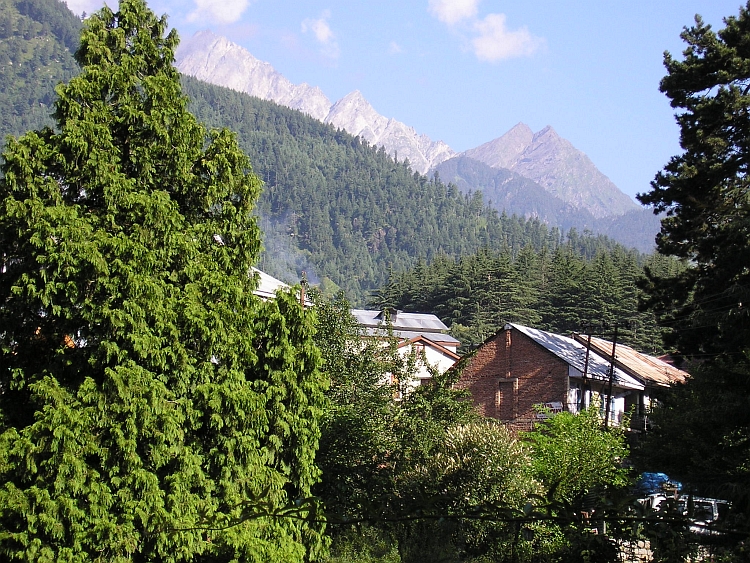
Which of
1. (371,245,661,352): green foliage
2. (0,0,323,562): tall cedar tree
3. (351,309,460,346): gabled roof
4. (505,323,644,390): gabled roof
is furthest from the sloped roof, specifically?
(351,309,460,346): gabled roof

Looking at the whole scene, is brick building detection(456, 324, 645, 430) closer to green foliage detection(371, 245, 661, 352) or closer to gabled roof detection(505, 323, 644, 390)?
gabled roof detection(505, 323, 644, 390)

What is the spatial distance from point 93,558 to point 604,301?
71.8m

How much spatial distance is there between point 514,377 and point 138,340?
27089 mm

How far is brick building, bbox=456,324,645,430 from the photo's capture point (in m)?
35.6

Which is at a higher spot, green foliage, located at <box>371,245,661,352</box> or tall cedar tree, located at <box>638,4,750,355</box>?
green foliage, located at <box>371,245,661,352</box>

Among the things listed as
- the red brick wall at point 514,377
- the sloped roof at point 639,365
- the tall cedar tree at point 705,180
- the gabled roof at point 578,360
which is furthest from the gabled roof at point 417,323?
the tall cedar tree at point 705,180

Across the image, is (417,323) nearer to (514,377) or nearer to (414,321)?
(414,321)

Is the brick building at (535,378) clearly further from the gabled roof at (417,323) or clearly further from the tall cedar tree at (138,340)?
the gabled roof at (417,323)

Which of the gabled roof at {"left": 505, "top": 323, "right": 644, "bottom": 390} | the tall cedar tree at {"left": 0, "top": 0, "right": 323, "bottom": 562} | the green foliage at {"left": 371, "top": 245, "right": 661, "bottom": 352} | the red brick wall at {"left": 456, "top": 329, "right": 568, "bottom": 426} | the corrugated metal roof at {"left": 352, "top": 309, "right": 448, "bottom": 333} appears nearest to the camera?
the tall cedar tree at {"left": 0, "top": 0, "right": 323, "bottom": 562}

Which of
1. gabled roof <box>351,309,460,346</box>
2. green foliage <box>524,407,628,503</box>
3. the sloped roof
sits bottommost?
green foliage <box>524,407,628,503</box>

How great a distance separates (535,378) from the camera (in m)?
36.5

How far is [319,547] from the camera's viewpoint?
590 inches

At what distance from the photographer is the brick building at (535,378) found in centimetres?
3559

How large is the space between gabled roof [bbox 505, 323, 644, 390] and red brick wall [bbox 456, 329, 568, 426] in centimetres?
34
